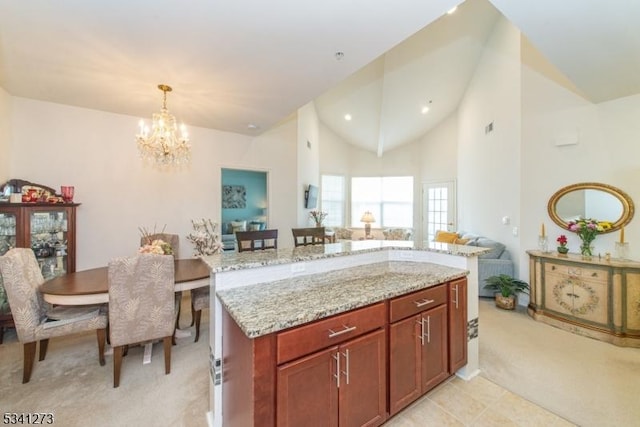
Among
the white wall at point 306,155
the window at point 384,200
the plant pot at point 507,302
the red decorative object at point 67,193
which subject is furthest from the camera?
the window at point 384,200

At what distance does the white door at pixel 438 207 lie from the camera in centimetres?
685

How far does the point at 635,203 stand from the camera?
9.71 ft

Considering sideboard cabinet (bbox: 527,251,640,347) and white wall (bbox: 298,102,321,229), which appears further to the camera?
white wall (bbox: 298,102,321,229)

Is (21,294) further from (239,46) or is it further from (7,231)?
(239,46)

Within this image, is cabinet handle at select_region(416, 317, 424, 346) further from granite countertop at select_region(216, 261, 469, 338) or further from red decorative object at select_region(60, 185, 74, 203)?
red decorative object at select_region(60, 185, 74, 203)

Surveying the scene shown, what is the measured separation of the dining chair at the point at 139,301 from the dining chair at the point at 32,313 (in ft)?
1.24

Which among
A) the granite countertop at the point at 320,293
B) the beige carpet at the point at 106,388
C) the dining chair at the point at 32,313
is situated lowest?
the beige carpet at the point at 106,388

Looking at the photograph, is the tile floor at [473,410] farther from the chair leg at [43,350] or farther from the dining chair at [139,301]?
the chair leg at [43,350]

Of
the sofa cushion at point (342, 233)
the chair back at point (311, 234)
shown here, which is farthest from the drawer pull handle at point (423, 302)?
the sofa cushion at point (342, 233)

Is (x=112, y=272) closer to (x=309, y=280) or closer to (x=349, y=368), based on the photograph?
(x=309, y=280)

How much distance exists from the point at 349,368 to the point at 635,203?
12.5 feet

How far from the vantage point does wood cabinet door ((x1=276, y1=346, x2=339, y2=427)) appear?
1.23 meters

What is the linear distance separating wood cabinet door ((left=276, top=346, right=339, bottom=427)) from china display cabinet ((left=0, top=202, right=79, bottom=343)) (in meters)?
3.50

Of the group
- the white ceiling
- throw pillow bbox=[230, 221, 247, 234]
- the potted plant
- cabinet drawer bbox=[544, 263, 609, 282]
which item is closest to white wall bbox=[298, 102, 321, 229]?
the white ceiling
